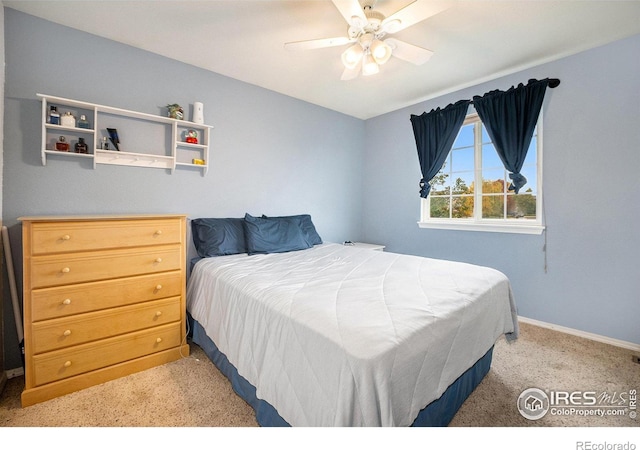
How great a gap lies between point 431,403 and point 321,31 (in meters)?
2.44

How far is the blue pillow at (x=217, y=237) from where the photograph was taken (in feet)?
7.71

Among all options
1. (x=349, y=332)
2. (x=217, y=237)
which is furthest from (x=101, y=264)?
(x=349, y=332)

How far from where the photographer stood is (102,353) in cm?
172

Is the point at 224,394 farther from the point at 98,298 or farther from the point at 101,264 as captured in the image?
the point at 101,264

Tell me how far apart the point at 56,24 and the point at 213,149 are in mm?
1317

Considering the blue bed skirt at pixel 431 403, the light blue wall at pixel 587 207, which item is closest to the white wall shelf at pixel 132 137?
the blue bed skirt at pixel 431 403

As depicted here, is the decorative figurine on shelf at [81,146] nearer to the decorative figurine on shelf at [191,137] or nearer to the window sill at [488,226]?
the decorative figurine on shelf at [191,137]

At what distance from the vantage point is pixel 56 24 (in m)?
1.96

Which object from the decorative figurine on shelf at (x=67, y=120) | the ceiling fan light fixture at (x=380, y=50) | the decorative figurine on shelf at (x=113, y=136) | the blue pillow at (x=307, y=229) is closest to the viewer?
the ceiling fan light fixture at (x=380, y=50)

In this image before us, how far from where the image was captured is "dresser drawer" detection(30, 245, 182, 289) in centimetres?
154

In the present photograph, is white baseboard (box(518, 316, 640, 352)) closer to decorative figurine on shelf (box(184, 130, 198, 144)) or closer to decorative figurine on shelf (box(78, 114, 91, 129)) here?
decorative figurine on shelf (box(184, 130, 198, 144))

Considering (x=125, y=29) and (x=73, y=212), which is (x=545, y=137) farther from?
(x=73, y=212)

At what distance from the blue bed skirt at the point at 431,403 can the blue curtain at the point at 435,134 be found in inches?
84.1

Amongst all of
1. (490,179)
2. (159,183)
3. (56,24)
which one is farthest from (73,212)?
(490,179)
